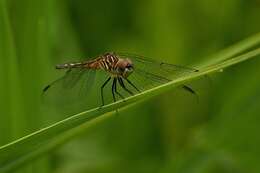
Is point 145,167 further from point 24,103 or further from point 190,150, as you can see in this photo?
point 24,103

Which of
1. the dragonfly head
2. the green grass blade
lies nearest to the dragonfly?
the dragonfly head

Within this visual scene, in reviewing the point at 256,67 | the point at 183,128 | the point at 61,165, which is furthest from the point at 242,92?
the point at 61,165

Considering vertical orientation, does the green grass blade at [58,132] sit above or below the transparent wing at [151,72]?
below

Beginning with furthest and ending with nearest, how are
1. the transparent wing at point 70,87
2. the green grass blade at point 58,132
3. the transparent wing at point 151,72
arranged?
the transparent wing at point 70,87 → the transparent wing at point 151,72 → the green grass blade at point 58,132

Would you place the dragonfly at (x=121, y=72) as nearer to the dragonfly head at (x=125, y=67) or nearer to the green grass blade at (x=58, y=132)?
the dragonfly head at (x=125, y=67)

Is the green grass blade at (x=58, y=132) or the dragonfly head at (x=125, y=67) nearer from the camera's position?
the green grass blade at (x=58, y=132)

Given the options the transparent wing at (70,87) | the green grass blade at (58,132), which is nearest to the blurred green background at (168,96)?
the transparent wing at (70,87)

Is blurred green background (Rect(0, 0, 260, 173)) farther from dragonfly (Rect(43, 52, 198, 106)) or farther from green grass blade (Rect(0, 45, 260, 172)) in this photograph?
green grass blade (Rect(0, 45, 260, 172))
